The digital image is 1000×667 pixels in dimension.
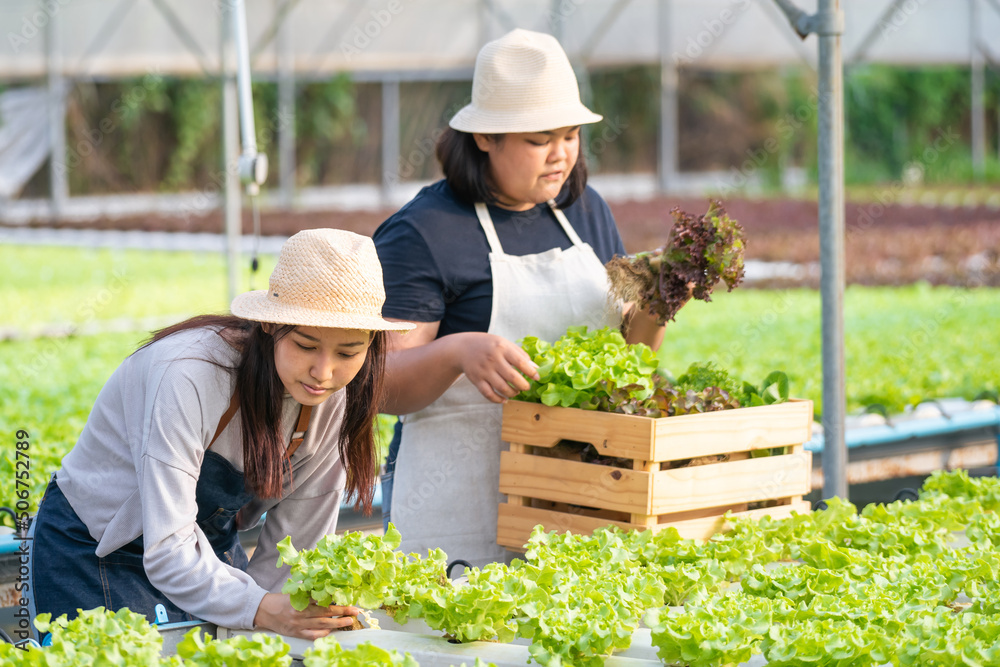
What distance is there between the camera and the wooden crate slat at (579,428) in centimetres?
224

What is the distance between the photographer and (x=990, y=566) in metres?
Result: 2.08

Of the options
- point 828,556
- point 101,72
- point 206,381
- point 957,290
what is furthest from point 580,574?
point 101,72

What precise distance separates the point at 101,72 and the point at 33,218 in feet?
7.41

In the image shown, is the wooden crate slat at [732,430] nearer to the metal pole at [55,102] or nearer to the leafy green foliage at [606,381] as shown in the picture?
the leafy green foliage at [606,381]

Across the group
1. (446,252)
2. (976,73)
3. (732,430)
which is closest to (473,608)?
(732,430)

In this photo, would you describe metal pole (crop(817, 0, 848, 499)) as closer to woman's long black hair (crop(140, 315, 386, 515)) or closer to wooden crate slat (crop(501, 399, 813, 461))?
wooden crate slat (crop(501, 399, 813, 461))

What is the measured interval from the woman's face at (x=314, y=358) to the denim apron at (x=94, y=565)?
0.43 ft

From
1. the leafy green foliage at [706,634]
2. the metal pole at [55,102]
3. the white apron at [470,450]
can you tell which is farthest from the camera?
the metal pole at [55,102]

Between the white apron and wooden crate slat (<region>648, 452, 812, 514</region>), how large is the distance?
1.56 ft

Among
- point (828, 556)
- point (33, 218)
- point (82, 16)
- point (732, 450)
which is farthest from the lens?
point (33, 218)

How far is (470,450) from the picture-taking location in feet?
8.55

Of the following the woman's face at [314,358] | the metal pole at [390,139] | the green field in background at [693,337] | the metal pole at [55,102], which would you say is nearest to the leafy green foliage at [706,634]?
the woman's face at [314,358]

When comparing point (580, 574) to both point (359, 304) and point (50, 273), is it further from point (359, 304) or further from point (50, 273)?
point (50, 273)

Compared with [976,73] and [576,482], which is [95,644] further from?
[976,73]
